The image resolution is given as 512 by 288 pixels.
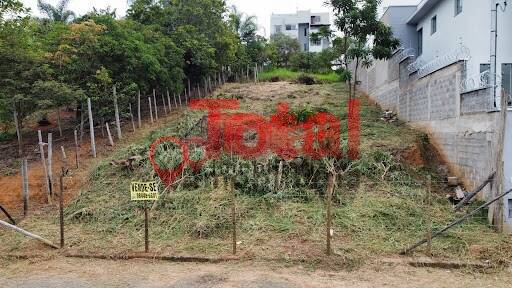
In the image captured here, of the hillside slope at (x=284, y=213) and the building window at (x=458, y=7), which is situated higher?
the building window at (x=458, y=7)

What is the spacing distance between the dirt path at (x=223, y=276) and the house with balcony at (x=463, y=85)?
236 cm

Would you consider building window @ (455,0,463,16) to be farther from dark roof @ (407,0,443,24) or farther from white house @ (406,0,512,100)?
dark roof @ (407,0,443,24)

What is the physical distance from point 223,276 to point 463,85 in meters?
6.21

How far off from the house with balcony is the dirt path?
2360mm

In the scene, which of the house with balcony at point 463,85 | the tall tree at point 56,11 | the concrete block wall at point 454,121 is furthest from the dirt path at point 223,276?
the tall tree at point 56,11

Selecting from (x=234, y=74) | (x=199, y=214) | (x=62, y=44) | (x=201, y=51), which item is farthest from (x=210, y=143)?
(x=234, y=74)

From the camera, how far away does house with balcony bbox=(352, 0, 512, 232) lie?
24.6 ft

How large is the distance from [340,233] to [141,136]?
9.46m

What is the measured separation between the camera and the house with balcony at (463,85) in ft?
24.6

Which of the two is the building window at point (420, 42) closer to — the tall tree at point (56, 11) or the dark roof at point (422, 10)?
the dark roof at point (422, 10)

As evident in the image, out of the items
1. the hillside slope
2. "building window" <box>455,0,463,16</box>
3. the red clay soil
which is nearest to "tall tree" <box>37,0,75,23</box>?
the red clay soil

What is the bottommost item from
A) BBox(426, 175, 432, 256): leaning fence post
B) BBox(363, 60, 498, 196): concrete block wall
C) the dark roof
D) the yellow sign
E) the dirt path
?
the dirt path

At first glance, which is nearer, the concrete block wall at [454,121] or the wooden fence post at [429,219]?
the wooden fence post at [429,219]

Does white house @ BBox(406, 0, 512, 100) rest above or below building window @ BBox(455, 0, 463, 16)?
below
